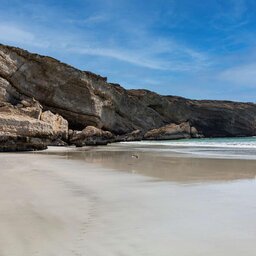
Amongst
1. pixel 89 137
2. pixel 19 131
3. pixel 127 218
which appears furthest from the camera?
pixel 89 137

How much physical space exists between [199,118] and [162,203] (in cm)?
6822

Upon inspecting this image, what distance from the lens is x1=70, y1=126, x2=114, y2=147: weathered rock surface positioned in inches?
1214

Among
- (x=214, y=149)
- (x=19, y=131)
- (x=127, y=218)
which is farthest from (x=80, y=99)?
(x=127, y=218)

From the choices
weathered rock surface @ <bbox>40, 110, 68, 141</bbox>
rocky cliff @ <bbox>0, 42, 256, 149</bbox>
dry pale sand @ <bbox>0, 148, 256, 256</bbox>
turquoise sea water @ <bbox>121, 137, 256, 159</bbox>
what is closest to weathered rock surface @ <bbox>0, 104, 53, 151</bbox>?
rocky cliff @ <bbox>0, 42, 256, 149</bbox>

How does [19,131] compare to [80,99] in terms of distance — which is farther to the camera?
[80,99]

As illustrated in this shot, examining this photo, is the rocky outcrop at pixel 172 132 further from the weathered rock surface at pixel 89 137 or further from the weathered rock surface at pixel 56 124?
the weathered rock surface at pixel 56 124

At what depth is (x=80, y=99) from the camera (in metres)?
40.8

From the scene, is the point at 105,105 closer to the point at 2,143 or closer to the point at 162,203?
the point at 2,143

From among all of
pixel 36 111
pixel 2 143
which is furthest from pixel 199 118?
pixel 2 143

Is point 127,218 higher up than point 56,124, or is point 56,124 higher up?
point 56,124

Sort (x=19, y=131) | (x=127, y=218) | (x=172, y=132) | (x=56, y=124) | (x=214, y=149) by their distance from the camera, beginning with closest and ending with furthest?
1. (x=127, y=218)
2. (x=19, y=131)
3. (x=214, y=149)
4. (x=56, y=124)
5. (x=172, y=132)

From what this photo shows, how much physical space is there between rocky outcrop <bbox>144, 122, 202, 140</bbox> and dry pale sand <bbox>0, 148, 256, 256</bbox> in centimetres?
4699

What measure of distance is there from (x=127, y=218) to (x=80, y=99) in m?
36.4

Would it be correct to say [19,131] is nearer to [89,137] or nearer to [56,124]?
[56,124]
